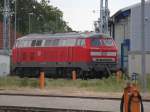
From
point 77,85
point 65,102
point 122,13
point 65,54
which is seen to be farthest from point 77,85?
point 122,13

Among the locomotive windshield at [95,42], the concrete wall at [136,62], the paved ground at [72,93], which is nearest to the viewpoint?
the paved ground at [72,93]

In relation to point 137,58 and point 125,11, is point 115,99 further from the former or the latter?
point 125,11

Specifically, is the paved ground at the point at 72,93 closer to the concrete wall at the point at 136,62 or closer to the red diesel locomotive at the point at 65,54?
the red diesel locomotive at the point at 65,54

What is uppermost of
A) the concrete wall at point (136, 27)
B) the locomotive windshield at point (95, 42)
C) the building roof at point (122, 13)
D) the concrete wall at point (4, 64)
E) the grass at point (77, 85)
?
the building roof at point (122, 13)

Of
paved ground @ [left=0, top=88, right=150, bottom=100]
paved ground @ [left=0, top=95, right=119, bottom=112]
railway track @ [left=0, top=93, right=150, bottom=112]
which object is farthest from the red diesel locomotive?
paved ground @ [left=0, top=95, right=119, bottom=112]

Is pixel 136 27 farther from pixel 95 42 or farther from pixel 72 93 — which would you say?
pixel 72 93

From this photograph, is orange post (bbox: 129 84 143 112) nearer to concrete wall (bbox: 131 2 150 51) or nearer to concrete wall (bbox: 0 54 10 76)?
concrete wall (bbox: 131 2 150 51)

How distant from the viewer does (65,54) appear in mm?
40281

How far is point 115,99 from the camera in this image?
24297 mm

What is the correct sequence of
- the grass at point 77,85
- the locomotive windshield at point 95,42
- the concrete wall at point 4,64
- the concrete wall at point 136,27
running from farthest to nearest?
the concrete wall at point 136,27
the concrete wall at point 4,64
the locomotive windshield at point 95,42
the grass at point 77,85

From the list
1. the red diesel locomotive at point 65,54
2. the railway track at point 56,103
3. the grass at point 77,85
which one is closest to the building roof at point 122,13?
the red diesel locomotive at point 65,54

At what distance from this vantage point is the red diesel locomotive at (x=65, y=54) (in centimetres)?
3888

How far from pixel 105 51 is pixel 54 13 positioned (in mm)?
68445

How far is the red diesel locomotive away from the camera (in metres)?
38.9
